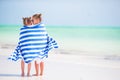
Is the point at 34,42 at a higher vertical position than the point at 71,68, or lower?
higher

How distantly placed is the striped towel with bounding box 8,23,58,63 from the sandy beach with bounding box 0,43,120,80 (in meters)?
0.18

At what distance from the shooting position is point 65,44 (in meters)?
2.86

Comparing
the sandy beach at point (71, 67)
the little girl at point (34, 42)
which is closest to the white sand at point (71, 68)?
the sandy beach at point (71, 67)

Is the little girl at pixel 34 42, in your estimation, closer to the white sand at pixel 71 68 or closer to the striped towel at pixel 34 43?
the striped towel at pixel 34 43

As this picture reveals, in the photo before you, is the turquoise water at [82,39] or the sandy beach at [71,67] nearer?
the sandy beach at [71,67]

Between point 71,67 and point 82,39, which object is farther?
point 82,39

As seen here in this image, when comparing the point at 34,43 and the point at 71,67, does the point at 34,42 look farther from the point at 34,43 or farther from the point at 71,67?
the point at 71,67

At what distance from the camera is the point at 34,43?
2.10 meters

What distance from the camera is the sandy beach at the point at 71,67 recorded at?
85.4 inches

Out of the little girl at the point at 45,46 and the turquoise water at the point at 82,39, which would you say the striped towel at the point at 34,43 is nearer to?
the little girl at the point at 45,46

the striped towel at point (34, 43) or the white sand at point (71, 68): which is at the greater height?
the striped towel at point (34, 43)

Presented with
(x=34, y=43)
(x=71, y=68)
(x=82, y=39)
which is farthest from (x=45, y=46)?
(x=82, y=39)

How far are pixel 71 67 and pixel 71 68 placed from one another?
2 cm

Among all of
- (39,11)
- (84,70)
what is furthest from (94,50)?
(39,11)
